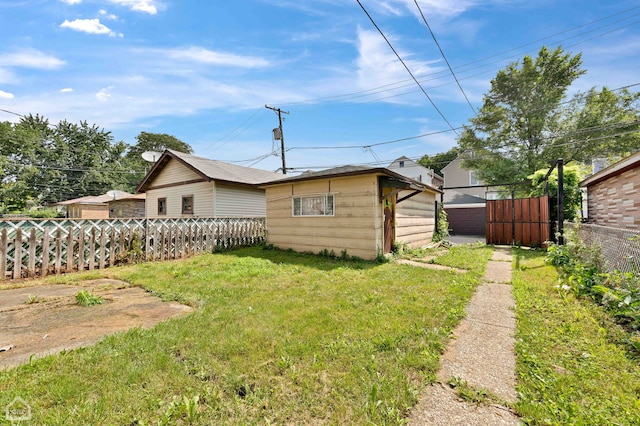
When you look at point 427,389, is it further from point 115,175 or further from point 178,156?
point 115,175

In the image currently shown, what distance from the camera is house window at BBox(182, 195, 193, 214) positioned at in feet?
47.5

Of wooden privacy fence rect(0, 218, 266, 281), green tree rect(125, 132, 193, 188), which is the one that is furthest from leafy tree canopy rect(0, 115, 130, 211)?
wooden privacy fence rect(0, 218, 266, 281)

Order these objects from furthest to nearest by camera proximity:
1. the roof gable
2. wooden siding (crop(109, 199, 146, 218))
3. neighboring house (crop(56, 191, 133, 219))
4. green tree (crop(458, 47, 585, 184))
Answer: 1. neighboring house (crop(56, 191, 133, 219))
2. wooden siding (crop(109, 199, 146, 218))
3. green tree (crop(458, 47, 585, 184))
4. the roof gable

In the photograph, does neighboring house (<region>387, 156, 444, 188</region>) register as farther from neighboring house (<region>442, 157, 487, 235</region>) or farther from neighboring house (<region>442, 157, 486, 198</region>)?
neighboring house (<region>442, 157, 487, 235</region>)

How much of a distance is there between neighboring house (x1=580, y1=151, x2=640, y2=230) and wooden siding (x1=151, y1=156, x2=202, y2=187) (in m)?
15.0

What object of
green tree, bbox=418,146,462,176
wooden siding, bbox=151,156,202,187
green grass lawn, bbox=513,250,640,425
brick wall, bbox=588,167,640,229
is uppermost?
green tree, bbox=418,146,462,176

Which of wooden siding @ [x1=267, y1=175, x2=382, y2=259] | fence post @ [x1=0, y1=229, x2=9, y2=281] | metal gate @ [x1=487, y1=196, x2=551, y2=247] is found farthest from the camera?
metal gate @ [x1=487, y1=196, x2=551, y2=247]

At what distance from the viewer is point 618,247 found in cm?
418

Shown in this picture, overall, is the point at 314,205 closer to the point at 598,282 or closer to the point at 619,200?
the point at 598,282

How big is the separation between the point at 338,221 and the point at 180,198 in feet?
35.2

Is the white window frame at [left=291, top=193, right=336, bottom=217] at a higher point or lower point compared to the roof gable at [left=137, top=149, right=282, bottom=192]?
lower

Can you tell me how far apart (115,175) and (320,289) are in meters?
47.4

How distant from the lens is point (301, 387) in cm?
212

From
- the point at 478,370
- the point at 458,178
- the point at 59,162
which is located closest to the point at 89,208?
the point at 59,162
